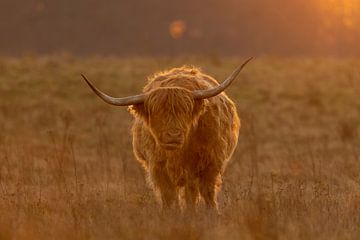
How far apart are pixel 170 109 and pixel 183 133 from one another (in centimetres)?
23

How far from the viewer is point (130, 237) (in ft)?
21.7

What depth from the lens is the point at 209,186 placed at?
855 cm

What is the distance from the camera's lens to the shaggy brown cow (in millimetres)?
7875

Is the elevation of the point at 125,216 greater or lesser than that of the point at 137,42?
lesser

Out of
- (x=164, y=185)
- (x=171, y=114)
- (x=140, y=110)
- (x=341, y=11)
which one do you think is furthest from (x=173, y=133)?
(x=341, y=11)

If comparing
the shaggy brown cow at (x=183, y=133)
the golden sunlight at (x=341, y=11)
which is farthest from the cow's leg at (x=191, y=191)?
the golden sunlight at (x=341, y=11)

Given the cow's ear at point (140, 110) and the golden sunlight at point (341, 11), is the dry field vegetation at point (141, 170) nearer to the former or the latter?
the cow's ear at point (140, 110)

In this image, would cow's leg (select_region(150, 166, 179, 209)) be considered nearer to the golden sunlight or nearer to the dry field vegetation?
the dry field vegetation

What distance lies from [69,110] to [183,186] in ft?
35.4

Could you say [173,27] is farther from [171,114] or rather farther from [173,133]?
[173,133]

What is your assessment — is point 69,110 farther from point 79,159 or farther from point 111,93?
point 79,159

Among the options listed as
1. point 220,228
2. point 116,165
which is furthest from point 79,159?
point 220,228

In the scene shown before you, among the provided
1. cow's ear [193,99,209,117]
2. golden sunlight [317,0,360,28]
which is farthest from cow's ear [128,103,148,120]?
golden sunlight [317,0,360,28]

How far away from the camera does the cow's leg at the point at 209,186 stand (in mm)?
8500
